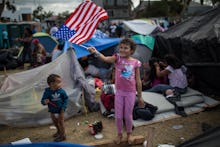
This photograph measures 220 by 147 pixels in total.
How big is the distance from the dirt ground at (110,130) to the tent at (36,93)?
0.19 m

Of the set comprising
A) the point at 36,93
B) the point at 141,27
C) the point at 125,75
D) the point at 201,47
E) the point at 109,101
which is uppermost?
the point at 141,27

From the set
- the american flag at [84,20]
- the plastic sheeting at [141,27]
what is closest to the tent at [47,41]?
the plastic sheeting at [141,27]

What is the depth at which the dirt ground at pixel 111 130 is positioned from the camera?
4367mm

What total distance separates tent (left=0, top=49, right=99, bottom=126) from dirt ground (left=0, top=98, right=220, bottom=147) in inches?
7.4

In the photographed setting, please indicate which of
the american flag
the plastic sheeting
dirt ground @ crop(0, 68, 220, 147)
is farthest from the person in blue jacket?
the plastic sheeting

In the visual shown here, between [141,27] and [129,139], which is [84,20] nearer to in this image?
[129,139]

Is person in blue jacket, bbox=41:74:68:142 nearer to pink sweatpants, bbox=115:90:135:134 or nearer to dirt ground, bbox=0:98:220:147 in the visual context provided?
dirt ground, bbox=0:98:220:147

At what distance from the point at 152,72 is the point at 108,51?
286 centimetres

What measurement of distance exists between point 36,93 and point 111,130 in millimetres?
1549

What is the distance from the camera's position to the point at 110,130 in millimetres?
4691

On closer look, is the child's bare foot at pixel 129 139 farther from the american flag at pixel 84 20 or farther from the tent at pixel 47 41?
the tent at pixel 47 41

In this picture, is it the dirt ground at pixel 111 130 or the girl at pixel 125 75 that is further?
the dirt ground at pixel 111 130

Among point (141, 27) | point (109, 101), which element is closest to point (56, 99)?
point (109, 101)

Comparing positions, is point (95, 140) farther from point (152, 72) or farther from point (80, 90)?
point (152, 72)
